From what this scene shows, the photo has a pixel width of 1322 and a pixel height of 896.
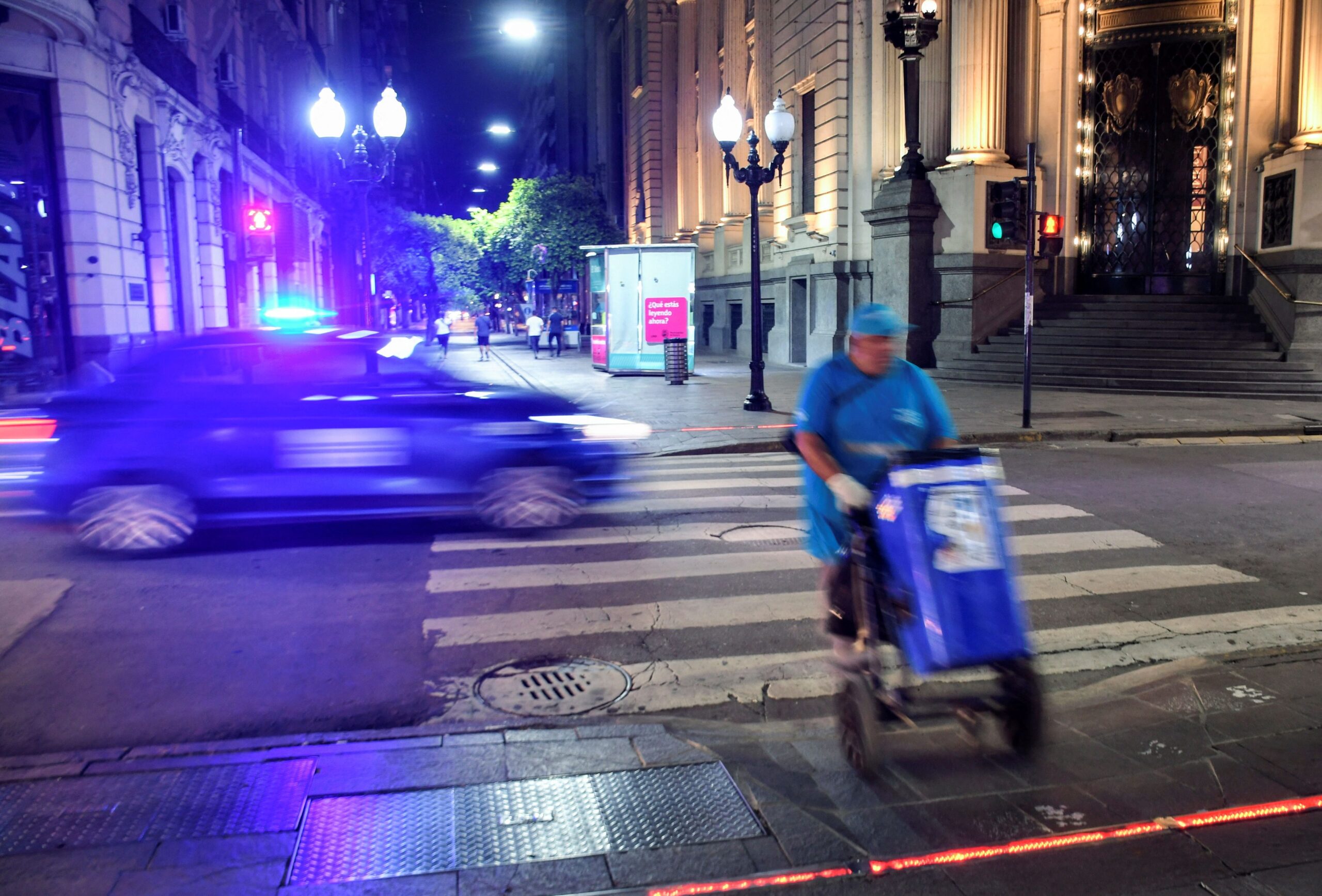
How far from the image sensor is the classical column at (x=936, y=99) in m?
24.2

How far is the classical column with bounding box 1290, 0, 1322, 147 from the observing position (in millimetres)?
20281

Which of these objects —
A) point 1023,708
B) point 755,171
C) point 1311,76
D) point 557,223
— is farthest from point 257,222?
point 557,223

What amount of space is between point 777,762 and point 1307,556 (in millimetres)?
5524

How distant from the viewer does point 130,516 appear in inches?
305

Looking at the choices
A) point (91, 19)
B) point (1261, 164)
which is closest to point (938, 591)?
point (91, 19)

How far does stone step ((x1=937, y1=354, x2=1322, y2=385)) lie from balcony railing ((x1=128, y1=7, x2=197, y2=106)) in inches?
719

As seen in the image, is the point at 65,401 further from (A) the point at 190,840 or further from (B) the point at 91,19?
(B) the point at 91,19

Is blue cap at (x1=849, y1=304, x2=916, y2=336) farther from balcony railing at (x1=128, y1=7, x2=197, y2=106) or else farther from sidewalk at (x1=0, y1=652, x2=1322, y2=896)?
balcony railing at (x1=128, y1=7, x2=197, y2=106)

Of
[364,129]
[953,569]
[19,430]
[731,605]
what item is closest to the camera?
[953,569]

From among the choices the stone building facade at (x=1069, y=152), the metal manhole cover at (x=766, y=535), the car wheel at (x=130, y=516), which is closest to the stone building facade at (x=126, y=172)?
the car wheel at (x=130, y=516)

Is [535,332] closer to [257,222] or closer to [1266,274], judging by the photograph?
[257,222]

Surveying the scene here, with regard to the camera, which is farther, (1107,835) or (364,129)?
(364,129)

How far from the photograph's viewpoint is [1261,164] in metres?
21.6

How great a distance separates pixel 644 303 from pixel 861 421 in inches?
854
